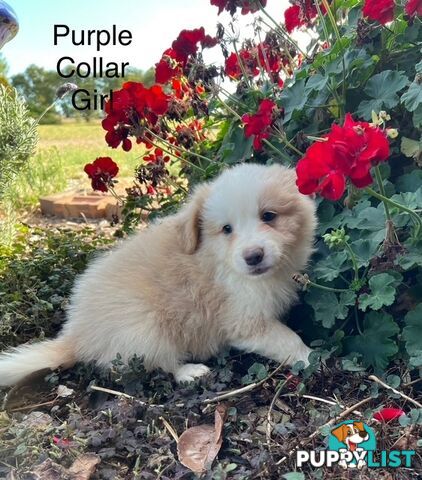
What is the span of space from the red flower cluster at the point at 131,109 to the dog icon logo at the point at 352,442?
1.59 metres

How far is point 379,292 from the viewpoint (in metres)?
2.13

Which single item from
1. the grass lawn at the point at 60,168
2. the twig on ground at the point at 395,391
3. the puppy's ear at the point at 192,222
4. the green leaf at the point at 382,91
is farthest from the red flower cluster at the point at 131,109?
the twig on ground at the point at 395,391

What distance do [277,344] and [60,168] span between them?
16.6 feet

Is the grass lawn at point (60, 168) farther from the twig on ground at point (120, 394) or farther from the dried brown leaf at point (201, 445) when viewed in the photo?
the dried brown leaf at point (201, 445)

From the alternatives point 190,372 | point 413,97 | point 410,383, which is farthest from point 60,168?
point 410,383

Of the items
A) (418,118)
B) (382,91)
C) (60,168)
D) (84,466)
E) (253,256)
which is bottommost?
(84,466)

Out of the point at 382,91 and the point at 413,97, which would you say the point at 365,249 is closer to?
the point at 413,97

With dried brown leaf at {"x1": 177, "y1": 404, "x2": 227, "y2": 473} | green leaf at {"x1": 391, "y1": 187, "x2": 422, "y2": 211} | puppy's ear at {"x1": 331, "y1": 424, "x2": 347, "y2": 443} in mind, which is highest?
green leaf at {"x1": 391, "y1": 187, "x2": 422, "y2": 211}

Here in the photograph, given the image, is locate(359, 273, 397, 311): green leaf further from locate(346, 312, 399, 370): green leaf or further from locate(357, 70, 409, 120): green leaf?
locate(357, 70, 409, 120): green leaf

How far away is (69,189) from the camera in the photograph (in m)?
6.35

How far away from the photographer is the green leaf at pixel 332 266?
2.26m

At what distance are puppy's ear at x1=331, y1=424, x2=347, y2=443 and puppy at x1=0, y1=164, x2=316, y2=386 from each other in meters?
0.43

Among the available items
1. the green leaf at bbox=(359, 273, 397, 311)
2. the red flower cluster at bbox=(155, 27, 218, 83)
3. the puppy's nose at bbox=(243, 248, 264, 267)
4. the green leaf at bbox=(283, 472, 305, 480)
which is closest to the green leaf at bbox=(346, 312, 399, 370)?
the green leaf at bbox=(359, 273, 397, 311)

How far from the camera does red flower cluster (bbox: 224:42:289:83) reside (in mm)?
3033
